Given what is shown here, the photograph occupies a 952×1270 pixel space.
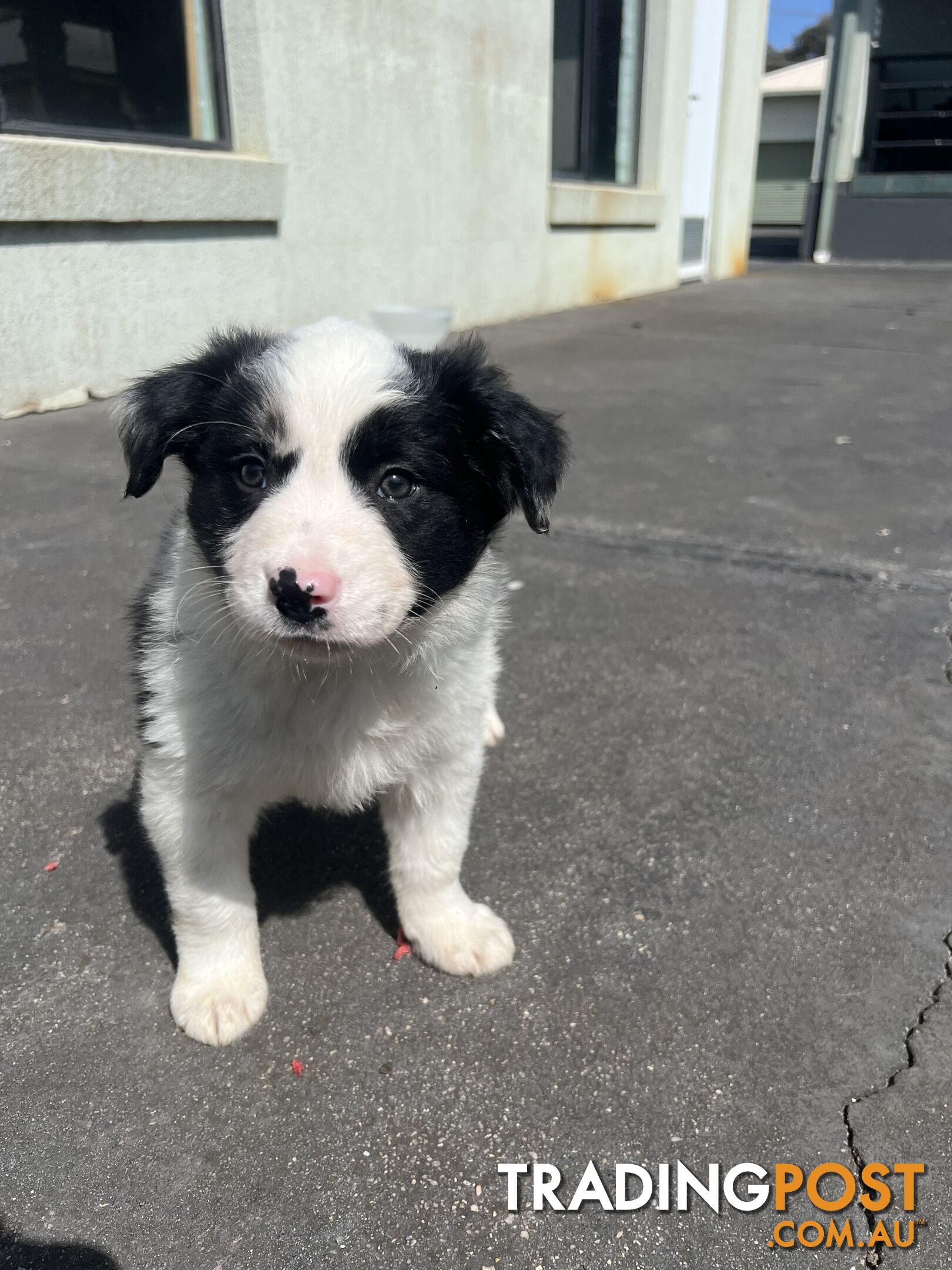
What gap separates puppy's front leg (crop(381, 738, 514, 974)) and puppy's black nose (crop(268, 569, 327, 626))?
0.63m

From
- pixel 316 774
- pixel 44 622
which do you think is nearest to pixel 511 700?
A: pixel 316 774

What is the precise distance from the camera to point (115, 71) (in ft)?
20.1

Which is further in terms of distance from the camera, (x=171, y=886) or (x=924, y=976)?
(x=924, y=976)

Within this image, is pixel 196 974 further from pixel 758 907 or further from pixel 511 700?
pixel 511 700

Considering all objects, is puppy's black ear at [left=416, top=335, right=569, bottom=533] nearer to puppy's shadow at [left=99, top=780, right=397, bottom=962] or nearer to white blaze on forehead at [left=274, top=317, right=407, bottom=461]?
white blaze on forehead at [left=274, top=317, right=407, bottom=461]

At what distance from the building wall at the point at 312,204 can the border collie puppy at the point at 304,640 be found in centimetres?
440

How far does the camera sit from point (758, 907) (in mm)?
2260

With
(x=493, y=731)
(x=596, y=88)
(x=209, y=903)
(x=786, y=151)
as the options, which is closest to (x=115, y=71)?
(x=493, y=731)

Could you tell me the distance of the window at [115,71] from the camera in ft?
18.3

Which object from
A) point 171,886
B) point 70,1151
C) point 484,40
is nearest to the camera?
point 70,1151

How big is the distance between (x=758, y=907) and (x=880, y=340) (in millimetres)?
9129

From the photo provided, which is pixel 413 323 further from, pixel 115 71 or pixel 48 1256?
pixel 48 1256

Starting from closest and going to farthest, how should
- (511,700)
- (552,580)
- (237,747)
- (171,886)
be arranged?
(237,747), (171,886), (511,700), (552,580)

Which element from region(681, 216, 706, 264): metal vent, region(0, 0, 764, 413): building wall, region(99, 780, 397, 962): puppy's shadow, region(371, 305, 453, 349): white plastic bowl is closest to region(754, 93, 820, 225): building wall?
region(681, 216, 706, 264): metal vent
